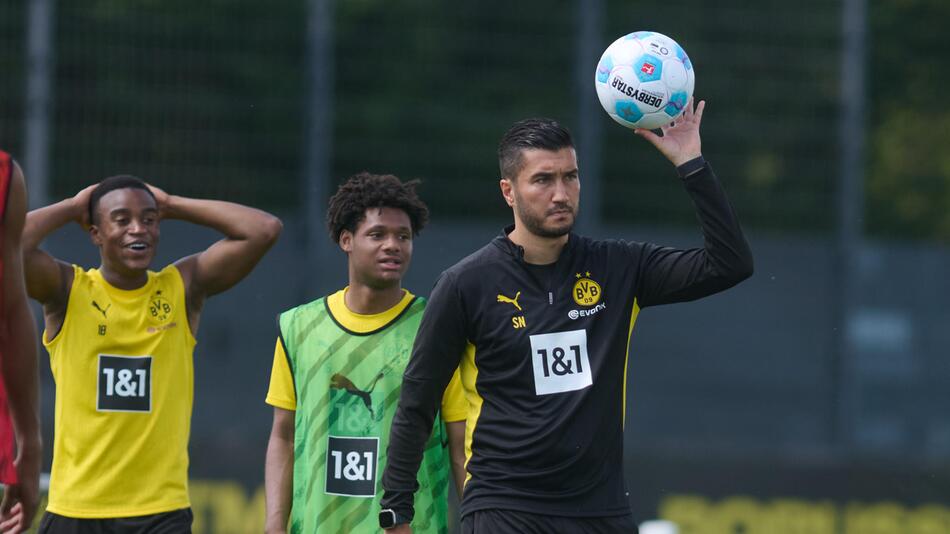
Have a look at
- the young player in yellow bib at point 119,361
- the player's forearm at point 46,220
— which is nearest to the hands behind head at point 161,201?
the young player in yellow bib at point 119,361

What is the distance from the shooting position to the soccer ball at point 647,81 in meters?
5.58

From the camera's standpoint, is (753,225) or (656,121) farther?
(753,225)

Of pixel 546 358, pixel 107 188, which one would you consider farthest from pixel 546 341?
pixel 107 188

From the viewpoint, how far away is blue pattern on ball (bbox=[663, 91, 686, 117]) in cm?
558

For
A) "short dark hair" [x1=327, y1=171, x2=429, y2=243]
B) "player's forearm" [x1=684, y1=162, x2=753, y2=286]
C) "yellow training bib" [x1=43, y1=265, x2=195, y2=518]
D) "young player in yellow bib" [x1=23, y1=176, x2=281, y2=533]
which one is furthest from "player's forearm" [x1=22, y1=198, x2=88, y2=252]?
"player's forearm" [x1=684, y1=162, x2=753, y2=286]

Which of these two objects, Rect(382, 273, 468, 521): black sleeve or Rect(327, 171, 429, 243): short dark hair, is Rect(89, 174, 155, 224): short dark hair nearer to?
Rect(327, 171, 429, 243): short dark hair

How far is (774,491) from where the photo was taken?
11125 millimetres

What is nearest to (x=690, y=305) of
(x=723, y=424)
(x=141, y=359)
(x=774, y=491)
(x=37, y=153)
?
(x=723, y=424)

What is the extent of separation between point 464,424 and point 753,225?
10.8 metres

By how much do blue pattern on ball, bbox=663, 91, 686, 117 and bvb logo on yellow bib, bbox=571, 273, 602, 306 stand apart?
68cm

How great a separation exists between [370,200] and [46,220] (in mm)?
1609

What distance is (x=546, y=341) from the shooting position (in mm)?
5492

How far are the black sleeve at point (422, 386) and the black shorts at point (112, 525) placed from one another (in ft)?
4.89

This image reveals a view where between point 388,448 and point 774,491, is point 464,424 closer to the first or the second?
point 388,448
